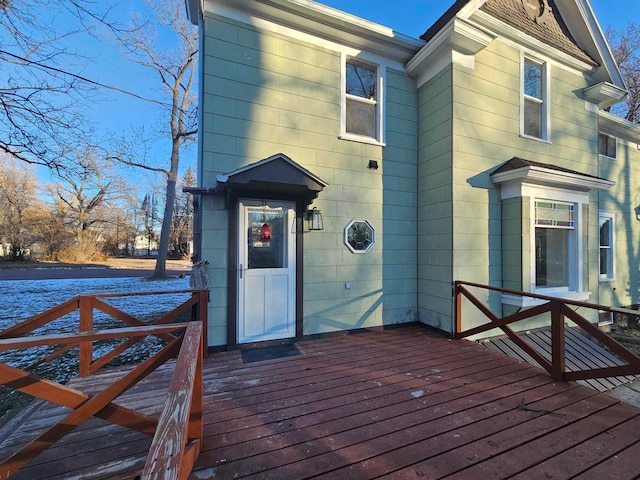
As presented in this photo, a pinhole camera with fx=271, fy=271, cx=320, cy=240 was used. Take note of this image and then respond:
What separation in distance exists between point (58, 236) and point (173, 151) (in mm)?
14644

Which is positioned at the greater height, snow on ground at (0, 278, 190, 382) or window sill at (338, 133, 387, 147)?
window sill at (338, 133, 387, 147)

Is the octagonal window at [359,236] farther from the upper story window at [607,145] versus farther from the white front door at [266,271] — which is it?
the upper story window at [607,145]

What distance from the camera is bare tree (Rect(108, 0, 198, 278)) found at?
36.9ft

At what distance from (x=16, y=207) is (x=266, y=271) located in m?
26.1

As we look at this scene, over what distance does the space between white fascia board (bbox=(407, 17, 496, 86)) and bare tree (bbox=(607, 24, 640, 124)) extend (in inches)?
426

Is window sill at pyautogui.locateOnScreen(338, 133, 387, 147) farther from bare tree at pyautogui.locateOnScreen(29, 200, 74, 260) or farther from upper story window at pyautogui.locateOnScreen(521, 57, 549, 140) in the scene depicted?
bare tree at pyautogui.locateOnScreen(29, 200, 74, 260)

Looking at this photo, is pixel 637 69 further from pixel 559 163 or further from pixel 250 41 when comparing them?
pixel 250 41

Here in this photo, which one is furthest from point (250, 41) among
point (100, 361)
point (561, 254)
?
point (561, 254)

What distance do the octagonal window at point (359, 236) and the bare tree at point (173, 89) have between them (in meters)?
10.8

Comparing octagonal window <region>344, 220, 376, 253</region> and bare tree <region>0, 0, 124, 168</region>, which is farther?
bare tree <region>0, 0, 124, 168</region>

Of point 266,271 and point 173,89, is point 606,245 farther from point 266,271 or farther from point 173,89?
point 173,89

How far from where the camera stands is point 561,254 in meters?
4.89

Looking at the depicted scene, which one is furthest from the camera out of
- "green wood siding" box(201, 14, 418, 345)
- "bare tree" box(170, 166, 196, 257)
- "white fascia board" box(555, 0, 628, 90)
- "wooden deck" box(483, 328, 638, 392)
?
"bare tree" box(170, 166, 196, 257)

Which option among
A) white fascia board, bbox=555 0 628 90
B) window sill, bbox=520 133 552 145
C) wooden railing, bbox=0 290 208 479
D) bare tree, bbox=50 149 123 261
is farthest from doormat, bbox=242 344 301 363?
bare tree, bbox=50 149 123 261
